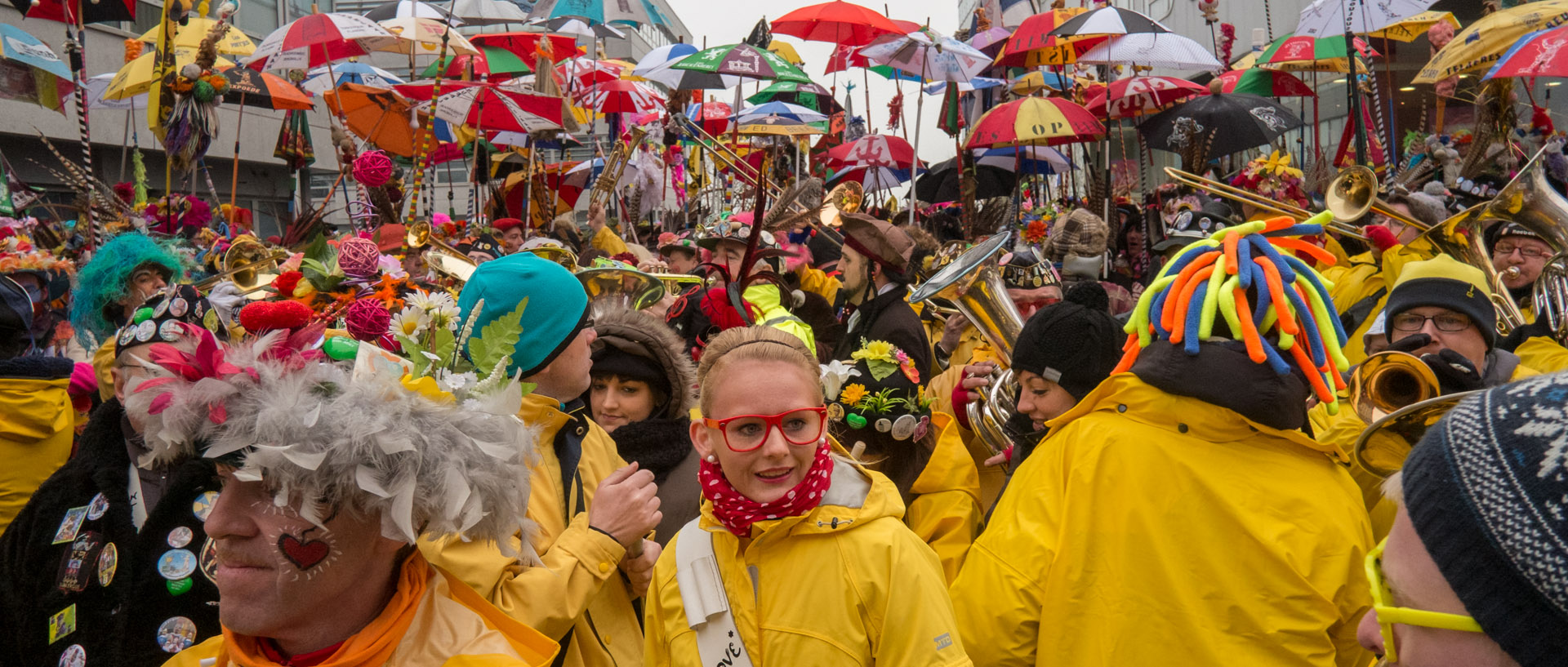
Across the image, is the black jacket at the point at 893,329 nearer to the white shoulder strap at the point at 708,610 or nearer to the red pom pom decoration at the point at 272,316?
the white shoulder strap at the point at 708,610

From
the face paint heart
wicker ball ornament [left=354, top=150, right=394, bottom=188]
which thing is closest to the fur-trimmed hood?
the face paint heart

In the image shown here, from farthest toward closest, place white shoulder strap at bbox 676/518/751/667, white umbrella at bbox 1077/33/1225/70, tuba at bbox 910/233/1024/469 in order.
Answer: white umbrella at bbox 1077/33/1225/70
tuba at bbox 910/233/1024/469
white shoulder strap at bbox 676/518/751/667

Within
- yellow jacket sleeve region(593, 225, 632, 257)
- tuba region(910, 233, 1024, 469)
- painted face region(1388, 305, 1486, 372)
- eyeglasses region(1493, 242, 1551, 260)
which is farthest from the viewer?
yellow jacket sleeve region(593, 225, 632, 257)

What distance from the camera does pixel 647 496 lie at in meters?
2.40

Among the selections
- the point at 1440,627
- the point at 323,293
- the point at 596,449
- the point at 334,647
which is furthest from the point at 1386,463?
the point at 323,293

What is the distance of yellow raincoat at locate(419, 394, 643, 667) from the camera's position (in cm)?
212

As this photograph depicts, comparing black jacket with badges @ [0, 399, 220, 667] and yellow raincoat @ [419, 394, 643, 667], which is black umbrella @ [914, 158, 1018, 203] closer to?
yellow raincoat @ [419, 394, 643, 667]

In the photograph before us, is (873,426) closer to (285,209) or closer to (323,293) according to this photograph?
(323,293)

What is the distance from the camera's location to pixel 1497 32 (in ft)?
21.7

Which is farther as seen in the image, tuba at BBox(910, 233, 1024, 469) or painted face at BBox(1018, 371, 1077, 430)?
tuba at BBox(910, 233, 1024, 469)

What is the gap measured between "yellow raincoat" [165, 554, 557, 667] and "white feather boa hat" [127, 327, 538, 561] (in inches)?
7.4

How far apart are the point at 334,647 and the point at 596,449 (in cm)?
111

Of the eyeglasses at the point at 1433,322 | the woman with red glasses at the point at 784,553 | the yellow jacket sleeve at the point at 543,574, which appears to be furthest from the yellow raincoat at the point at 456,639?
the eyeglasses at the point at 1433,322

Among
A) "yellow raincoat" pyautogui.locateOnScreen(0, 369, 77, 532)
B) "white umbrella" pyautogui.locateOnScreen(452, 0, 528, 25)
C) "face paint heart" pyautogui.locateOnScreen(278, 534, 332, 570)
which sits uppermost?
"white umbrella" pyautogui.locateOnScreen(452, 0, 528, 25)
